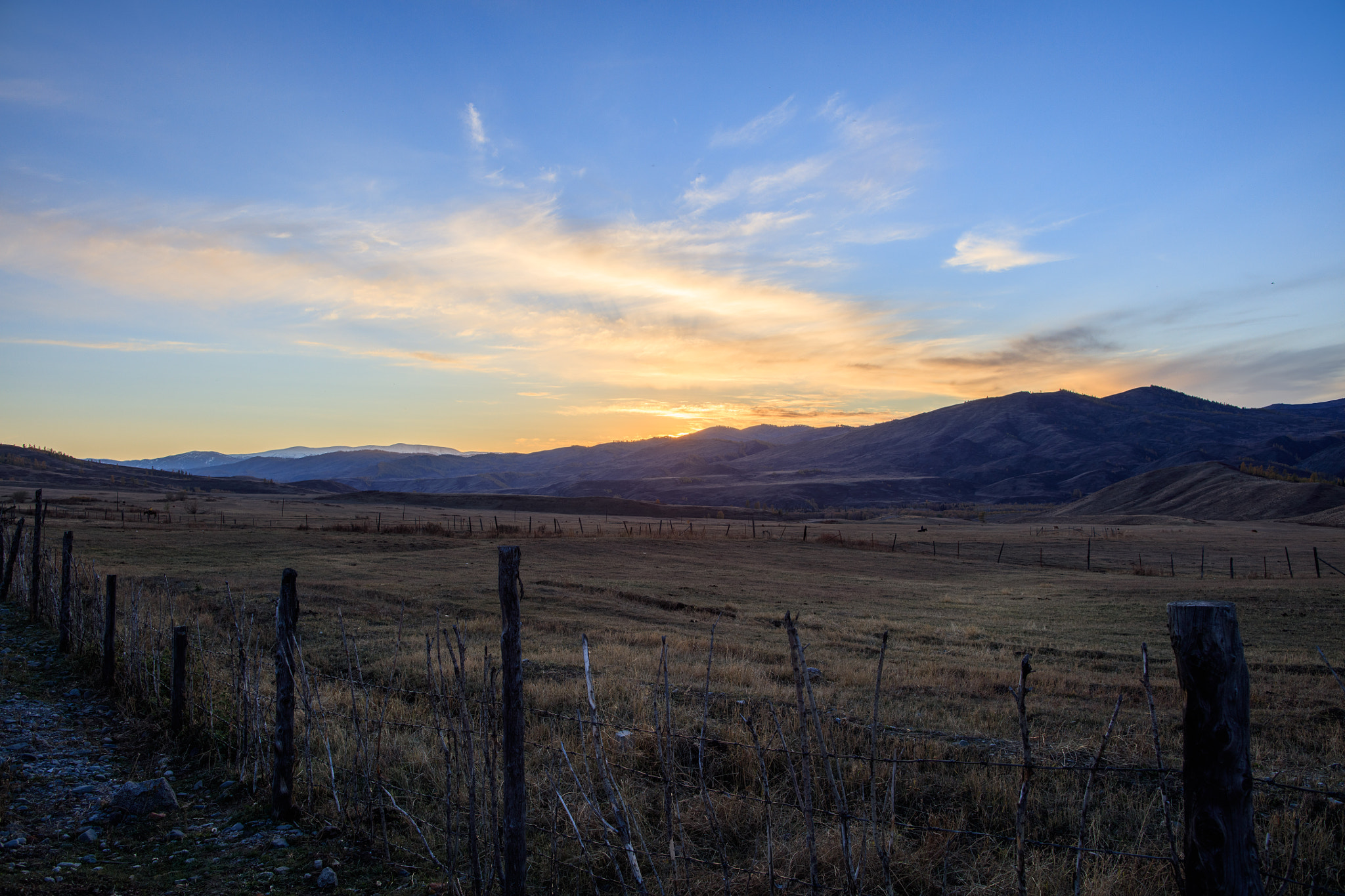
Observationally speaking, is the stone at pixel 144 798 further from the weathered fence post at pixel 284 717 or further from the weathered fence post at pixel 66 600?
the weathered fence post at pixel 66 600

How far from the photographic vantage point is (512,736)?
449 cm

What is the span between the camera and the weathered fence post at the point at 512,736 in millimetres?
4426

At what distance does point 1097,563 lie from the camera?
43.2 metres

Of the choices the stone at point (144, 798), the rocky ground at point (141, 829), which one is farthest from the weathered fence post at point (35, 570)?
the stone at point (144, 798)

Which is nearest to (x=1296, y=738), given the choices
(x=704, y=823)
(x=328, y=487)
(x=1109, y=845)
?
(x=1109, y=845)

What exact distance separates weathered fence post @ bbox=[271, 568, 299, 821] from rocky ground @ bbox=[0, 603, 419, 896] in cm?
20

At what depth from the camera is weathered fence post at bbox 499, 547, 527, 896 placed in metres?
4.43

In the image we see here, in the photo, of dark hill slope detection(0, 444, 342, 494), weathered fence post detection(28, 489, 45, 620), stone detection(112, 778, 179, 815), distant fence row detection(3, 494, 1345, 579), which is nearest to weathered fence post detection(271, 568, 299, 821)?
stone detection(112, 778, 179, 815)

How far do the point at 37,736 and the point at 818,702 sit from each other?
946 centimetres

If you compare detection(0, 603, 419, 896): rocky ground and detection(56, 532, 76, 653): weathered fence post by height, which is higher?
detection(56, 532, 76, 653): weathered fence post

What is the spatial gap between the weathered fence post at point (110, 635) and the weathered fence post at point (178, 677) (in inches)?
92.9

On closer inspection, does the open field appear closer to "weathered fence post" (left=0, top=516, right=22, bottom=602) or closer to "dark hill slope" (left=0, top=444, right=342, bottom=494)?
"weathered fence post" (left=0, top=516, right=22, bottom=602)

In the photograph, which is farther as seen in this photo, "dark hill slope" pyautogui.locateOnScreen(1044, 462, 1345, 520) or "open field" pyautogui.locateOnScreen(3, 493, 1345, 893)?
"dark hill slope" pyautogui.locateOnScreen(1044, 462, 1345, 520)

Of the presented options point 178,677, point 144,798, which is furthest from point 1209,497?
point 144,798
